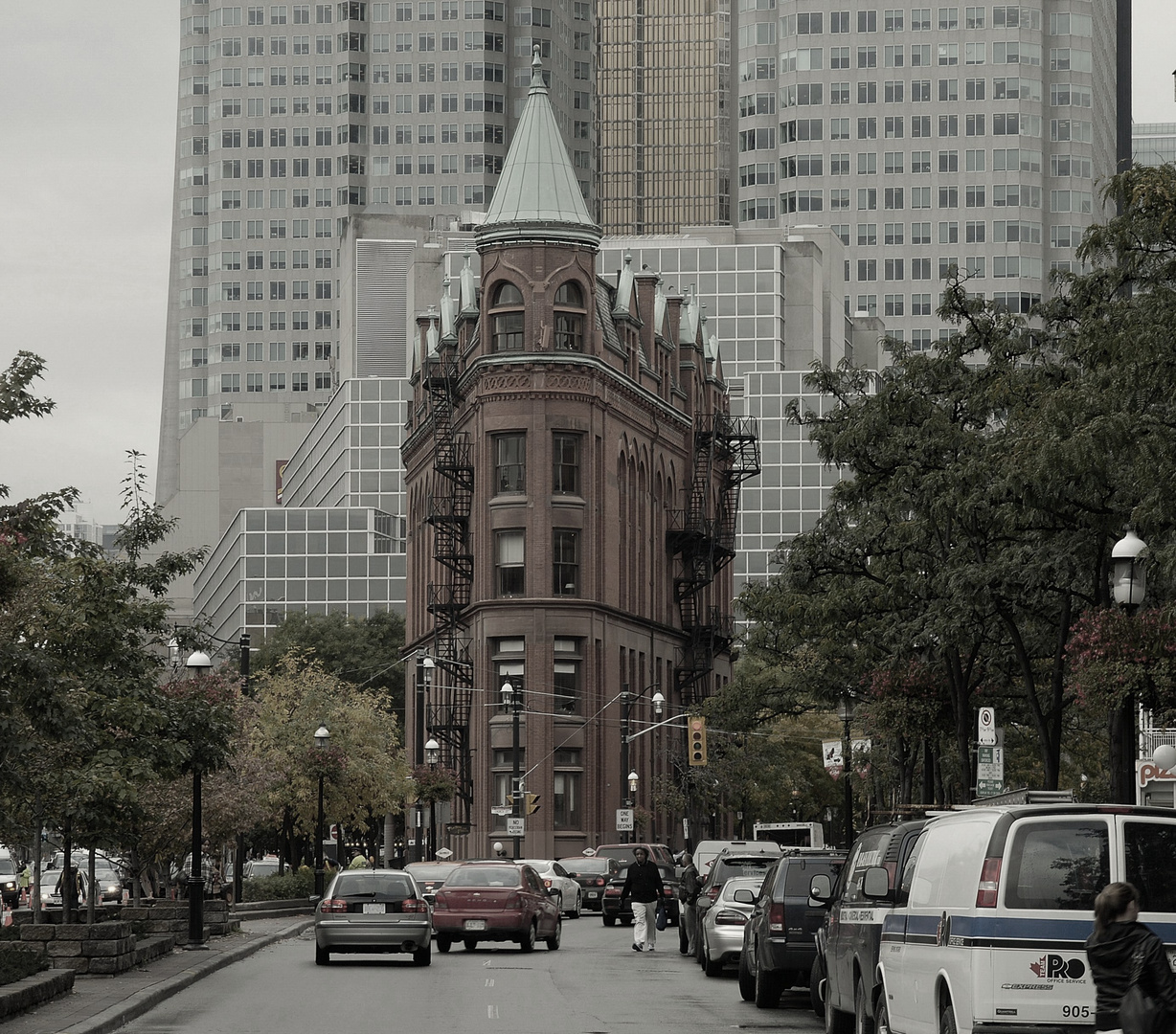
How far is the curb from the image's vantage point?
19594 millimetres

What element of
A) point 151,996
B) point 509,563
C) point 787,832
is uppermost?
point 509,563

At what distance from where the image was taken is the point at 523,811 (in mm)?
77812

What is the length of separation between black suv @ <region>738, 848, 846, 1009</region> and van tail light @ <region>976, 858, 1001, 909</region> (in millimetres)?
9492

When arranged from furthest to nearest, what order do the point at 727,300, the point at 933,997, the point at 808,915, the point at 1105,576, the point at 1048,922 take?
1. the point at 727,300
2. the point at 1105,576
3. the point at 808,915
4. the point at 933,997
5. the point at 1048,922

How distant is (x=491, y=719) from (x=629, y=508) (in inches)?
448

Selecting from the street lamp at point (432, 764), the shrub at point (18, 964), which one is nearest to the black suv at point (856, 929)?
the shrub at point (18, 964)

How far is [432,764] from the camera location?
78.9m

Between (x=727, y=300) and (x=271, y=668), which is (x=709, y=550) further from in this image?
(x=727, y=300)

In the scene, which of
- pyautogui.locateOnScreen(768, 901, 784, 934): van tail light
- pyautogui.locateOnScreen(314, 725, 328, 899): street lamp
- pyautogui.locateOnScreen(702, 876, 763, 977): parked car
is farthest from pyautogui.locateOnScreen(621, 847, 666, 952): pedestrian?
pyautogui.locateOnScreen(314, 725, 328, 899): street lamp

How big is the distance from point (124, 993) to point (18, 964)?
175 centimetres

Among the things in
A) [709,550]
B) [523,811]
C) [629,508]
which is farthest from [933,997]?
[709,550]

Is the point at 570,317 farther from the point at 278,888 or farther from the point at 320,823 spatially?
the point at 278,888

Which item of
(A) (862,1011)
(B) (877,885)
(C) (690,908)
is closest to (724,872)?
(C) (690,908)

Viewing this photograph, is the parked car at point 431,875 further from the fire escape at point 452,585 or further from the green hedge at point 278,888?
the fire escape at point 452,585
